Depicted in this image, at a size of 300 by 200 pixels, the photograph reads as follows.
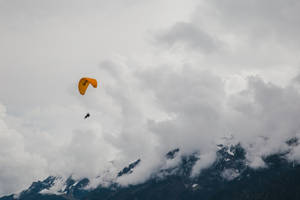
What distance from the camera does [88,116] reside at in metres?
109

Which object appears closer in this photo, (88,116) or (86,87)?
(88,116)

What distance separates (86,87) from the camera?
4594 inches

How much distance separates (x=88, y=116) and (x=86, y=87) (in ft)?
39.5

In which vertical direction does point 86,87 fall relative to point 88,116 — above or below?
above
